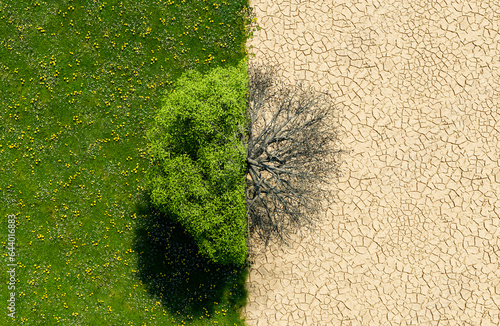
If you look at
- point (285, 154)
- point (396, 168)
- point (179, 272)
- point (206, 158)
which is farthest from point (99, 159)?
point (396, 168)

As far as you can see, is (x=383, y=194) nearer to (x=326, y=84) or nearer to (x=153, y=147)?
(x=326, y=84)

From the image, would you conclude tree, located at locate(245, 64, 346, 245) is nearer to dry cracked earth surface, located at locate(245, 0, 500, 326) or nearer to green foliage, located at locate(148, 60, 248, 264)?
dry cracked earth surface, located at locate(245, 0, 500, 326)

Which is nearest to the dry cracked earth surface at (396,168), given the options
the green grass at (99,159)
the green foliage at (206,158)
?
the green grass at (99,159)

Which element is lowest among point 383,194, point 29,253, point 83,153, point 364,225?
point 29,253

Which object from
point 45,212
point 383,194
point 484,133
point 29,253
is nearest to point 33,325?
point 29,253

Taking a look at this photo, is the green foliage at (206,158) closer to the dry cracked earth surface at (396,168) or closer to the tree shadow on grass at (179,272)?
the tree shadow on grass at (179,272)

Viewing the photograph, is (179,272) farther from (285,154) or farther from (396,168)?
(396,168)
